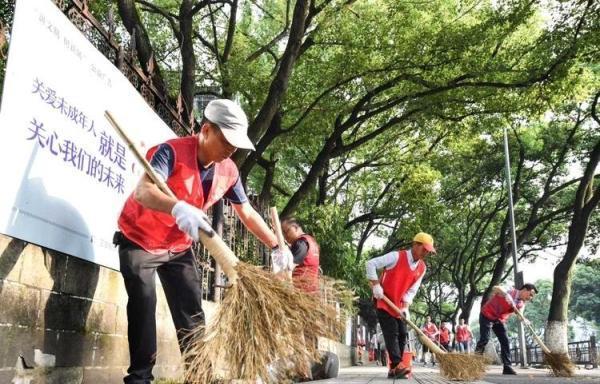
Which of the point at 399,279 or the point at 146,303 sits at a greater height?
the point at 399,279

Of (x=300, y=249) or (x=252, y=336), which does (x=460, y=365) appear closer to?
(x=300, y=249)

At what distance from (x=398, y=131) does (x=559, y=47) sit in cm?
713

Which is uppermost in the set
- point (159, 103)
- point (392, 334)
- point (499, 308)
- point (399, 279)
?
point (159, 103)

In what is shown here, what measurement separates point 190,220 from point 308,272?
1607 mm

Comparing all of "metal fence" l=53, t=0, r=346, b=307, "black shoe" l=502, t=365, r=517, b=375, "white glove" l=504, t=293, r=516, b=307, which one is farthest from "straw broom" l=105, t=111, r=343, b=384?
"black shoe" l=502, t=365, r=517, b=375

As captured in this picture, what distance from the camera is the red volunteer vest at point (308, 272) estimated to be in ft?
11.9

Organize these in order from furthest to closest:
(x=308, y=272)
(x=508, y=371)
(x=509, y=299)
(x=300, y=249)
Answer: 1. (x=508, y=371)
2. (x=509, y=299)
3. (x=300, y=249)
4. (x=308, y=272)

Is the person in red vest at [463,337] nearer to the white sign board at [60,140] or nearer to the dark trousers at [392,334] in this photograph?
the dark trousers at [392,334]

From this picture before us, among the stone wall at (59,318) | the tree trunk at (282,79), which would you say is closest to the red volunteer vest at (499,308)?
the tree trunk at (282,79)

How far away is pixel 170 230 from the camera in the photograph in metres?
3.51

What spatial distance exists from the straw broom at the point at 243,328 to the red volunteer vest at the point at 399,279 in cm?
408

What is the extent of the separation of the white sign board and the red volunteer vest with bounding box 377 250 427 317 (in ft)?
11.7

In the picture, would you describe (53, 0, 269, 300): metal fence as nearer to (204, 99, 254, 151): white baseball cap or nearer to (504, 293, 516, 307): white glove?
(204, 99, 254, 151): white baseball cap

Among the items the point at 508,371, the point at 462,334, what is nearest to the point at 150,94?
the point at 508,371
